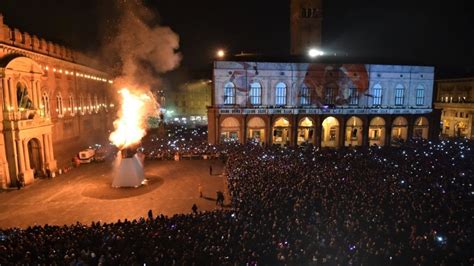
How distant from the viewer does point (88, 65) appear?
153ft

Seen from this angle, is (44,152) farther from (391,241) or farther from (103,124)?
(391,241)

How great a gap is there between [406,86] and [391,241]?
1590 inches

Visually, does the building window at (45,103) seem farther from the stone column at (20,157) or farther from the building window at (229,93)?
the building window at (229,93)

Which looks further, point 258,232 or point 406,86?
point 406,86

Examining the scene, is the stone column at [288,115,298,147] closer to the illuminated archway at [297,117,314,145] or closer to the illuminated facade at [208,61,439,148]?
the illuminated facade at [208,61,439,148]

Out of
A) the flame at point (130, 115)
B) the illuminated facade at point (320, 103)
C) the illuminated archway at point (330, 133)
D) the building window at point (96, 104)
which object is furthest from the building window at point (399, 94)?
the building window at point (96, 104)

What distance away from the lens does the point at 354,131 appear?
48.0 metres

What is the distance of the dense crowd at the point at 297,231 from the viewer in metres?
12.9

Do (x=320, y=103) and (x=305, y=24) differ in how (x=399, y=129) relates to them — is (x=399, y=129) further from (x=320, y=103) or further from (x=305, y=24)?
(x=305, y=24)

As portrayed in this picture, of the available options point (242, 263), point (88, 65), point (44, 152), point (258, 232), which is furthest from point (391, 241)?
point (88, 65)

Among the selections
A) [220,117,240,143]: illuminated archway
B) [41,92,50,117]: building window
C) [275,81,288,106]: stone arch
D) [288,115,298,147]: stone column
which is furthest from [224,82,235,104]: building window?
[41,92,50,117]: building window

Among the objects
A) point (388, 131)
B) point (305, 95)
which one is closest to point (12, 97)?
point (305, 95)

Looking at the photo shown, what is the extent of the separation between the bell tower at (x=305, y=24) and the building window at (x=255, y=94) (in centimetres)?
1652

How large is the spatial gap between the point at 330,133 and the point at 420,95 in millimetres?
15372
